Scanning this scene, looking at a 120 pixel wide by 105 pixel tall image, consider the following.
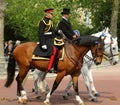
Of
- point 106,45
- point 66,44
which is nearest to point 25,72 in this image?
point 66,44

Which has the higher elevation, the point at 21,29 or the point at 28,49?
the point at 28,49

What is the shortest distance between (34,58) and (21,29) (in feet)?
118

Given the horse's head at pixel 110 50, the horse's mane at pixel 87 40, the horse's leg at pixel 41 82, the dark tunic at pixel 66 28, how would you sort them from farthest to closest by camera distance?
the horse's leg at pixel 41 82, the dark tunic at pixel 66 28, the horse's head at pixel 110 50, the horse's mane at pixel 87 40

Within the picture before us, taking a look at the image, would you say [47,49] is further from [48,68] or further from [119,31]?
[119,31]

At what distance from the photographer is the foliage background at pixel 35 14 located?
4041 cm

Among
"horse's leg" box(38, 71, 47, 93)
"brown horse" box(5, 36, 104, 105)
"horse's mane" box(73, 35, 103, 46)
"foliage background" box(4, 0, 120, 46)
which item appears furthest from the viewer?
"foliage background" box(4, 0, 120, 46)

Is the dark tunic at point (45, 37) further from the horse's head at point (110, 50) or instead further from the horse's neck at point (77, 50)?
the horse's head at point (110, 50)

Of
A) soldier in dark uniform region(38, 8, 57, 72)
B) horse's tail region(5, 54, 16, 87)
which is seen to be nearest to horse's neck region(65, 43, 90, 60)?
soldier in dark uniform region(38, 8, 57, 72)

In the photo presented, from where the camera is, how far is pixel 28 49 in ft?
44.2

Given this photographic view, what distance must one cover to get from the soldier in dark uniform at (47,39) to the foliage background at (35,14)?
25543mm

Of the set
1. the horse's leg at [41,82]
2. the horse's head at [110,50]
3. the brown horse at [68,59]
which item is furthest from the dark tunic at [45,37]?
the horse's leg at [41,82]

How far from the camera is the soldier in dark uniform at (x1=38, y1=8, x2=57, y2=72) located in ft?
42.2

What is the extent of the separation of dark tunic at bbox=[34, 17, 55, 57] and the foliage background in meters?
25.6

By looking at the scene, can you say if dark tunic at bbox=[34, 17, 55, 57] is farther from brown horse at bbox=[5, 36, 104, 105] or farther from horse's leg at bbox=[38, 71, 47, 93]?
horse's leg at bbox=[38, 71, 47, 93]
